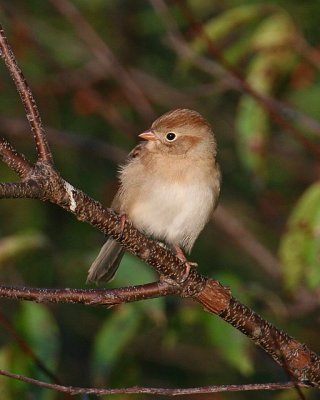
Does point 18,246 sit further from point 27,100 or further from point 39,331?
point 27,100

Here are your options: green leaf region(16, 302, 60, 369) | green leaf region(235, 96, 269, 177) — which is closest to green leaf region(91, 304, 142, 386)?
green leaf region(16, 302, 60, 369)

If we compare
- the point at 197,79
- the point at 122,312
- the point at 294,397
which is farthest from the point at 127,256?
the point at 197,79

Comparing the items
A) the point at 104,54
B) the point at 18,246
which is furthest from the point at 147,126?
the point at 18,246

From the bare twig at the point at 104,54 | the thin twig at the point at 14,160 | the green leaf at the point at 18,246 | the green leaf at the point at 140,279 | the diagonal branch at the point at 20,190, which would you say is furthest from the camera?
the bare twig at the point at 104,54

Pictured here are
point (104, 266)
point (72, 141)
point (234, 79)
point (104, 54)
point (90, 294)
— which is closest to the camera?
point (90, 294)

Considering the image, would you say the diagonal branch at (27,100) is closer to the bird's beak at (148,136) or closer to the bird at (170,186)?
Result: the bird at (170,186)

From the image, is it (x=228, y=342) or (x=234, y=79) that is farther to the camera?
(x=234, y=79)

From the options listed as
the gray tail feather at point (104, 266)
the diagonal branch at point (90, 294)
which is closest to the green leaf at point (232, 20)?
the gray tail feather at point (104, 266)

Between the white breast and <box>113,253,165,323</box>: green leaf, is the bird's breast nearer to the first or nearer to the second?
the white breast
